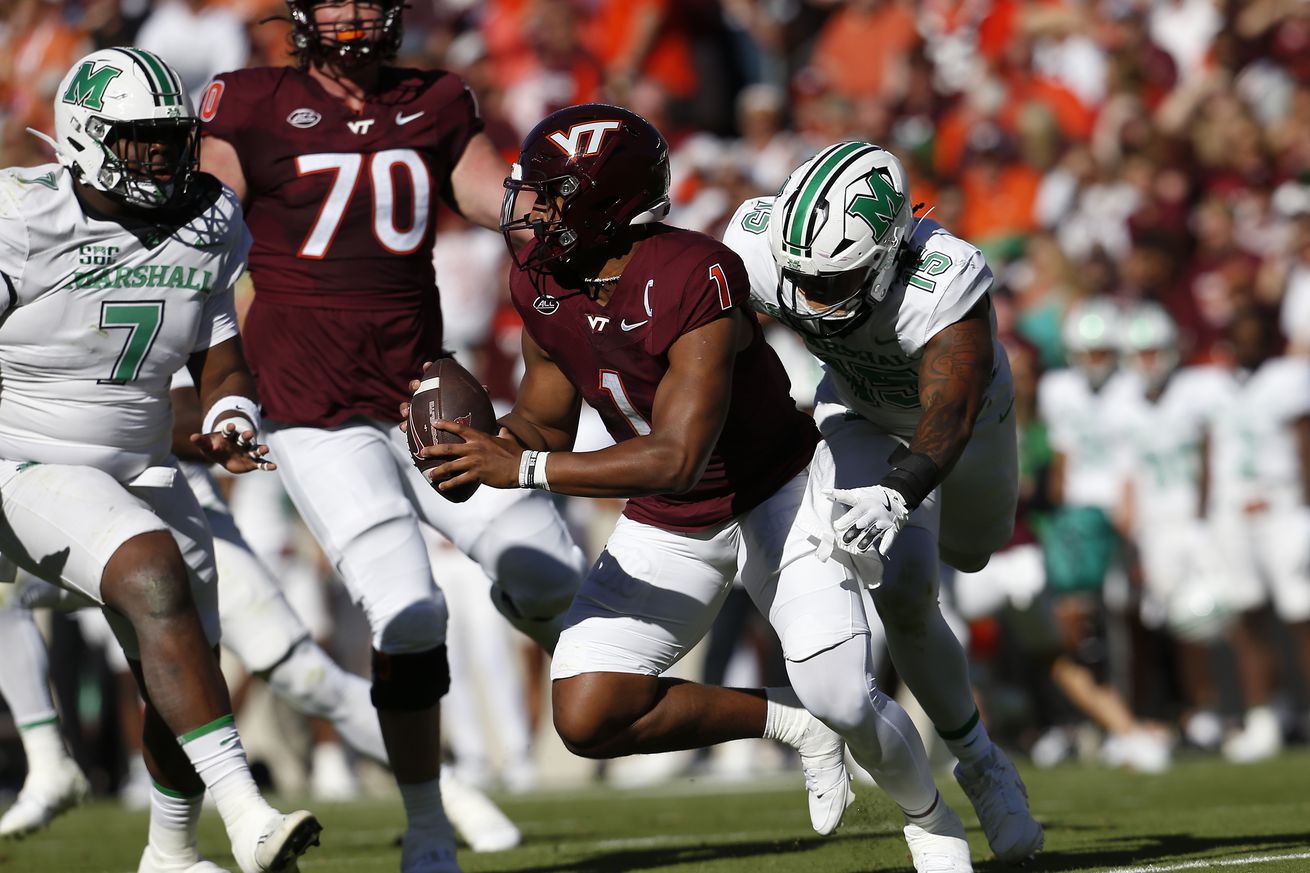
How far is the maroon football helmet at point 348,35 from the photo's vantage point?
5.55 metres

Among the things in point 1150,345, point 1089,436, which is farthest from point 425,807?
point 1150,345

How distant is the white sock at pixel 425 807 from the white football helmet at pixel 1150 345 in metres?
5.67

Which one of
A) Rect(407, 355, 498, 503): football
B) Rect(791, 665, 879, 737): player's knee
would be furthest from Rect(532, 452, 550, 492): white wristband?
Rect(791, 665, 879, 737): player's knee

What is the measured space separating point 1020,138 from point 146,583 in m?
7.78

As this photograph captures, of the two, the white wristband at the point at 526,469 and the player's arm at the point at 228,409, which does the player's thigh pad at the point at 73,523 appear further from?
the white wristband at the point at 526,469

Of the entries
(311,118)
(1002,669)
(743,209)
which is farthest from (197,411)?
(1002,669)

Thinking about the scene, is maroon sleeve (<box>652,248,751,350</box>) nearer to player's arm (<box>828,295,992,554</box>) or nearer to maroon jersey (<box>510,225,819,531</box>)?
maroon jersey (<box>510,225,819,531</box>)

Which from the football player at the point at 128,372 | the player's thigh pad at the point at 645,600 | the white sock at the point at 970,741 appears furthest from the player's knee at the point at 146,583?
the white sock at the point at 970,741

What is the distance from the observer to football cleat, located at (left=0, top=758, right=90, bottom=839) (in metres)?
5.99

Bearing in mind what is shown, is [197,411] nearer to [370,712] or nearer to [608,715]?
[370,712]

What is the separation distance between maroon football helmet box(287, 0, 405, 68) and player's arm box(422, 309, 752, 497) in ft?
5.90

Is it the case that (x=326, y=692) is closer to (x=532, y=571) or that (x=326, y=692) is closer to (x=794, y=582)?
(x=532, y=571)

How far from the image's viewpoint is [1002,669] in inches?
394

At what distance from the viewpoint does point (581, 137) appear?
4.48m
